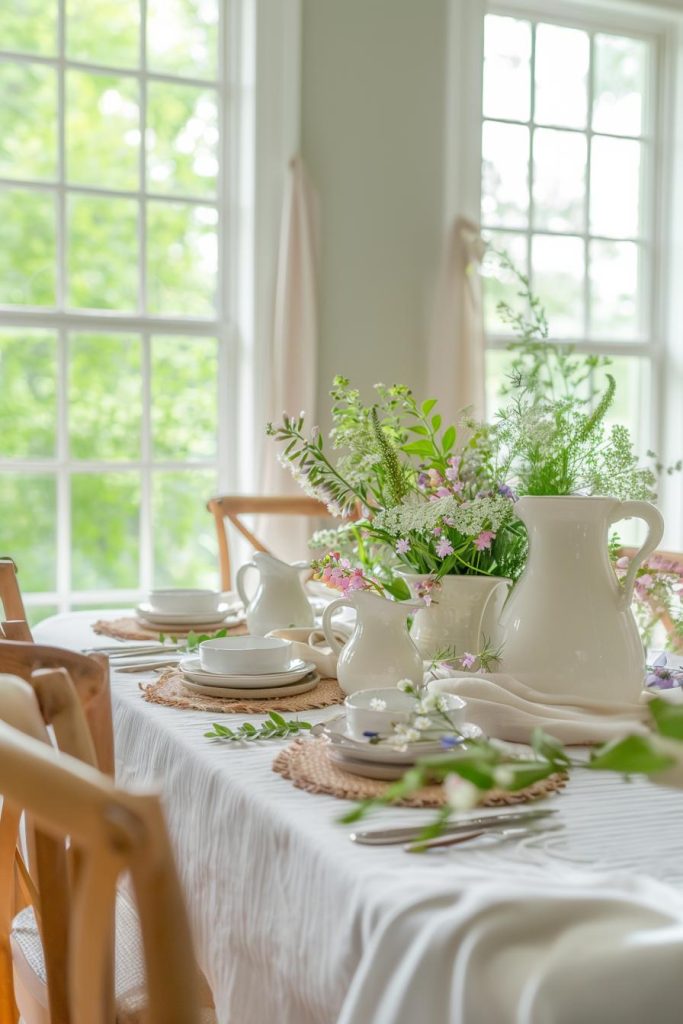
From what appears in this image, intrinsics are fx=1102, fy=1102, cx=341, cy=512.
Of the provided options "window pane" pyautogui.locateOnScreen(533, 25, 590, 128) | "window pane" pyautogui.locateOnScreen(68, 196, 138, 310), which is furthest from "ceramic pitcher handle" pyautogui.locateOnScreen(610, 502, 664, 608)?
"window pane" pyautogui.locateOnScreen(533, 25, 590, 128)

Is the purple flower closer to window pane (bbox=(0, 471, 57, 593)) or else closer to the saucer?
A: the saucer

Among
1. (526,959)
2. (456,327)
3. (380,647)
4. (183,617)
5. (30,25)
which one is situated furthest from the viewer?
(456,327)

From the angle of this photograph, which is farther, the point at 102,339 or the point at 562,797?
the point at 102,339

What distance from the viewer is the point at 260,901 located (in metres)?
1.06

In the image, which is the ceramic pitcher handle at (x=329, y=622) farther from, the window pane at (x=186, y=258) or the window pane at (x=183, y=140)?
the window pane at (x=183, y=140)

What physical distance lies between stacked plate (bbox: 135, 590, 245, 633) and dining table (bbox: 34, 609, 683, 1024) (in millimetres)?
702

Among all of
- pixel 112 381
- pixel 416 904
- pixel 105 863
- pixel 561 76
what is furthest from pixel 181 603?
pixel 561 76

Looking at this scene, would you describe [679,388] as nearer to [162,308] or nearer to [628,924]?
[162,308]

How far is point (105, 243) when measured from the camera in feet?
12.5

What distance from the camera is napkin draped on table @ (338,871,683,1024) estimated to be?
2.34 feet

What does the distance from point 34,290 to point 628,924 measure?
3.39 metres

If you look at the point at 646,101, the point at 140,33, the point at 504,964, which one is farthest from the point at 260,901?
the point at 646,101

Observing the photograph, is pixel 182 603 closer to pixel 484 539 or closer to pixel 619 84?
pixel 484 539

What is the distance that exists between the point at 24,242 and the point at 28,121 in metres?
0.41
